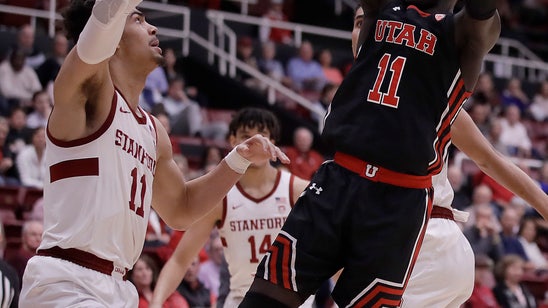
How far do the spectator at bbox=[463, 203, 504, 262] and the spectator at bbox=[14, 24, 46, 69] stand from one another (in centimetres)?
638

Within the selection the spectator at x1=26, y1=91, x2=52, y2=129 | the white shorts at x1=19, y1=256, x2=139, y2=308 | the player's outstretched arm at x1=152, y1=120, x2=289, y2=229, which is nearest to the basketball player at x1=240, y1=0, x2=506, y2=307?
the white shorts at x1=19, y1=256, x2=139, y2=308

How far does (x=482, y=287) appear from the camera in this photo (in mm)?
10727

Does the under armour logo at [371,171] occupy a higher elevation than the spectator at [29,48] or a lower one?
higher

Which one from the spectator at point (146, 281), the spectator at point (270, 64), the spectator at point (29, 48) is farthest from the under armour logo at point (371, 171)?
the spectator at point (270, 64)

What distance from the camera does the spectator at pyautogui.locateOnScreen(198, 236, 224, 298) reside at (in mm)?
10094

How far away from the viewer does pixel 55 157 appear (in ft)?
14.3

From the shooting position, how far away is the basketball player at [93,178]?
4148 millimetres

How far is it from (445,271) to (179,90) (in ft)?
30.8

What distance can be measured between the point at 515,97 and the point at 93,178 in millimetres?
15519

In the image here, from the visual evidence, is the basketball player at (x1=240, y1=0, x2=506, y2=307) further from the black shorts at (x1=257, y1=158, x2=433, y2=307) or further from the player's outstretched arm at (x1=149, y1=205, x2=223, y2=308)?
the player's outstretched arm at (x1=149, y1=205, x2=223, y2=308)

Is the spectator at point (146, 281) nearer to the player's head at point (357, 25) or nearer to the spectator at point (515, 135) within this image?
the player's head at point (357, 25)

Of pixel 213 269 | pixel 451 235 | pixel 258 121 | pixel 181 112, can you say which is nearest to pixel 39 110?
pixel 181 112

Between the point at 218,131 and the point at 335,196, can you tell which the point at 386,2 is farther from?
the point at 218,131

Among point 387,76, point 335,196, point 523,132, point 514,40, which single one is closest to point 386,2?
point 387,76
